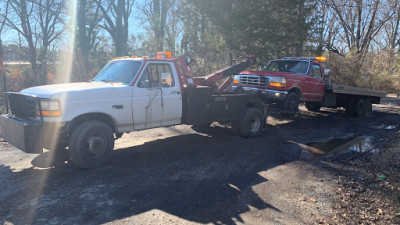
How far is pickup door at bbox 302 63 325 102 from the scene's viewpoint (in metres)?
11.0

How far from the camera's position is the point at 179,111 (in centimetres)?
711

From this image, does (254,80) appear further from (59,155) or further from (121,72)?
(59,155)

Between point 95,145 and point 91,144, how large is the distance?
0.30 ft

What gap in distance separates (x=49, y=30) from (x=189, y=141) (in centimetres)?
2410

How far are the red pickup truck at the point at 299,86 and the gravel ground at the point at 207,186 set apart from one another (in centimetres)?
242

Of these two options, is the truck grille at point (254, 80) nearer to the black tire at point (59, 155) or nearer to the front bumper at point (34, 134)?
the black tire at point (59, 155)

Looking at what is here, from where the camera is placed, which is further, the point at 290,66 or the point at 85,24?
the point at 85,24

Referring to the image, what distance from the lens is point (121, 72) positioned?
6684 millimetres

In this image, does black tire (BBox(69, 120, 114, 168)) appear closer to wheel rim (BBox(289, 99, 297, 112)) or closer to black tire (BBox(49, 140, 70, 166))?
black tire (BBox(49, 140, 70, 166))

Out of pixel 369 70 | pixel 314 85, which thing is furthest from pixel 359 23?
pixel 314 85

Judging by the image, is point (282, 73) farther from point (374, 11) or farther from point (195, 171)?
point (374, 11)

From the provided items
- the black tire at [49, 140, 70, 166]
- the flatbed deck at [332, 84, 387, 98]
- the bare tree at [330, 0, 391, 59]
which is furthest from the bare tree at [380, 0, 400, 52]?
the black tire at [49, 140, 70, 166]

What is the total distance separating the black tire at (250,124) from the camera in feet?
28.3

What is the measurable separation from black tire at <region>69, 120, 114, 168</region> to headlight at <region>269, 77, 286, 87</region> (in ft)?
20.1
